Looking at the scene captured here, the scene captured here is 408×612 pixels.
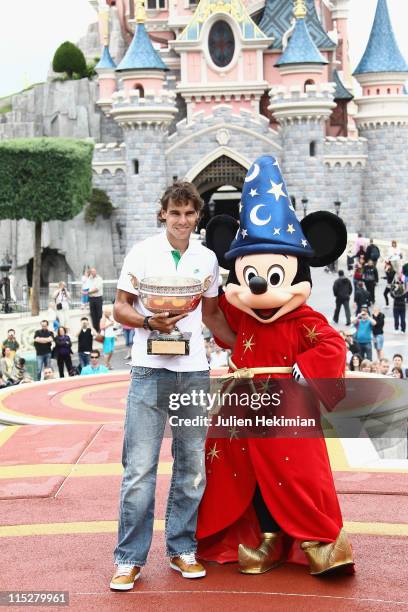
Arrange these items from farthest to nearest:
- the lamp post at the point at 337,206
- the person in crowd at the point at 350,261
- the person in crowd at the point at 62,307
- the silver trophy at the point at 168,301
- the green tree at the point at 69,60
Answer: the green tree at the point at 69,60, the lamp post at the point at 337,206, the person in crowd at the point at 350,261, the person in crowd at the point at 62,307, the silver trophy at the point at 168,301

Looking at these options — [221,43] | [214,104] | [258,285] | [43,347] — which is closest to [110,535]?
[258,285]

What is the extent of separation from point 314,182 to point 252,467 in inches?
1362

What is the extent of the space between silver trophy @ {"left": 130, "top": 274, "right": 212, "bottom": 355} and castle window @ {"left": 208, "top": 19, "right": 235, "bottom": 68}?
37536 mm

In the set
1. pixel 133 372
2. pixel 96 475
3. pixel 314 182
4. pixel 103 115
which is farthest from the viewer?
pixel 103 115

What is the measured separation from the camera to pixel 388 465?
6980 millimetres

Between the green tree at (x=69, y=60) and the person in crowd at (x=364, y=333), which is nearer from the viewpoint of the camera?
the person in crowd at (x=364, y=333)

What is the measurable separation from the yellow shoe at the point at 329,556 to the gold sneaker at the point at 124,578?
2.34 ft

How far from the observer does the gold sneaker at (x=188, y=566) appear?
5.00 metres

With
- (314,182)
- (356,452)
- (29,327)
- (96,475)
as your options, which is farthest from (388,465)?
(314,182)

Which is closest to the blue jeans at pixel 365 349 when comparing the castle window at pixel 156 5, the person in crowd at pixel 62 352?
the person in crowd at pixel 62 352

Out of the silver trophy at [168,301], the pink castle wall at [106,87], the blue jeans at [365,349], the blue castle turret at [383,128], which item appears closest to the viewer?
the silver trophy at [168,301]

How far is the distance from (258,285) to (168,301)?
0.45 meters

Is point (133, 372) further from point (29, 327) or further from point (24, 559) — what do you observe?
point (29, 327)

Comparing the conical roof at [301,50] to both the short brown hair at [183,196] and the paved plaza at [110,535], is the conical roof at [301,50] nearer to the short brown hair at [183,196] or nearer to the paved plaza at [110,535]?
the paved plaza at [110,535]
